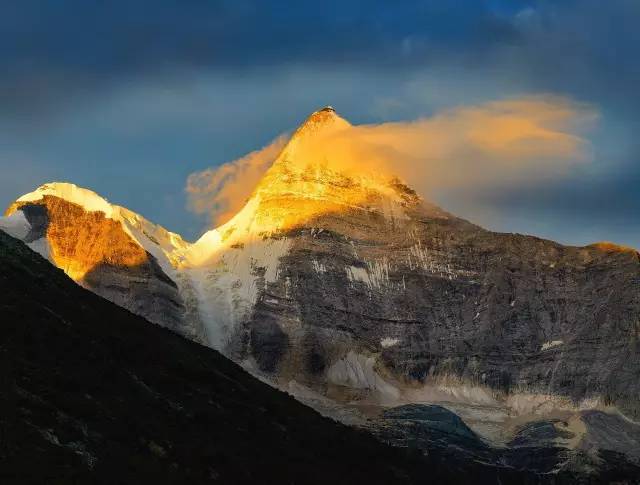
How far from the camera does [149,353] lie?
17150 centimetres

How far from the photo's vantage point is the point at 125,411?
432 feet

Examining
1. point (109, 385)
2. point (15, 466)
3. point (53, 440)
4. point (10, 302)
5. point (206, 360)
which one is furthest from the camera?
point (206, 360)

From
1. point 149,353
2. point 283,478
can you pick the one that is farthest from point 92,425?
point 149,353

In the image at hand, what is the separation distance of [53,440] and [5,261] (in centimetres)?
6364

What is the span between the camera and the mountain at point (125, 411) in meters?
111

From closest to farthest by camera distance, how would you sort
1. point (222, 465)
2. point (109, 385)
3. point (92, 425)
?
point (92, 425)
point (222, 465)
point (109, 385)

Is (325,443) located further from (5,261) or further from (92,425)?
(92,425)

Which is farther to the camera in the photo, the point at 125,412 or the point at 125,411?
the point at 125,411

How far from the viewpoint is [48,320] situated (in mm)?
150750

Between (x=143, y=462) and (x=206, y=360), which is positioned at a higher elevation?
(x=206, y=360)

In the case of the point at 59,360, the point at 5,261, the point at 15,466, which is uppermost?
the point at 5,261

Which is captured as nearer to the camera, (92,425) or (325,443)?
(92,425)

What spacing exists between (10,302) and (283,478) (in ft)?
108

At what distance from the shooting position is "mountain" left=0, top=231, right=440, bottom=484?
110938mm
